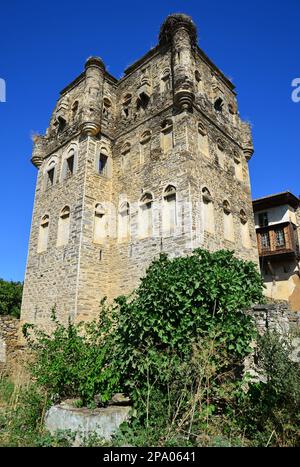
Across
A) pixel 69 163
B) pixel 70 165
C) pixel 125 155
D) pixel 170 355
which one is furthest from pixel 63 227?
pixel 170 355

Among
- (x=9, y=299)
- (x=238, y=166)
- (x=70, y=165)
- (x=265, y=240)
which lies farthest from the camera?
(x=265, y=240)

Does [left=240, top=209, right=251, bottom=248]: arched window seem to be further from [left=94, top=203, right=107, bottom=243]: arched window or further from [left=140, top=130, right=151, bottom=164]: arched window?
[left=94, top=203, right=107, bottom=243]: arched window

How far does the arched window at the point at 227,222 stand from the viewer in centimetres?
1435

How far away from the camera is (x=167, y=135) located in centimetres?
1436

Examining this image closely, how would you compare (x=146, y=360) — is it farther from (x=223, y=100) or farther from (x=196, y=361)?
(x=223, y=100)

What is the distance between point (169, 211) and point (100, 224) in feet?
12.1

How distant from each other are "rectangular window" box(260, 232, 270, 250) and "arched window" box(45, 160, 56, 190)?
1667cm

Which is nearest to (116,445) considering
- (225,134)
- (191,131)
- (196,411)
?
(196,411)

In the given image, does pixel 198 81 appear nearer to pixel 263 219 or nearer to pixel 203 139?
pixel 203 139

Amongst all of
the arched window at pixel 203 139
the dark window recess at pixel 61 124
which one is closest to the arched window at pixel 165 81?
the arched window at pixel 203 139

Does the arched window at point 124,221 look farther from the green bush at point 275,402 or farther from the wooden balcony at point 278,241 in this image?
the wooden balcony at point 278,241

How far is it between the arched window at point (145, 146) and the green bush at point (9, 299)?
1360 centimetres

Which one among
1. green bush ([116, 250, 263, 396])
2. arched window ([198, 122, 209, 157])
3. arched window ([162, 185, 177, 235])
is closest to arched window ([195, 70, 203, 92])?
arched window ([198, 122, 209, 157])

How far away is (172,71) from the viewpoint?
15.2 meters
